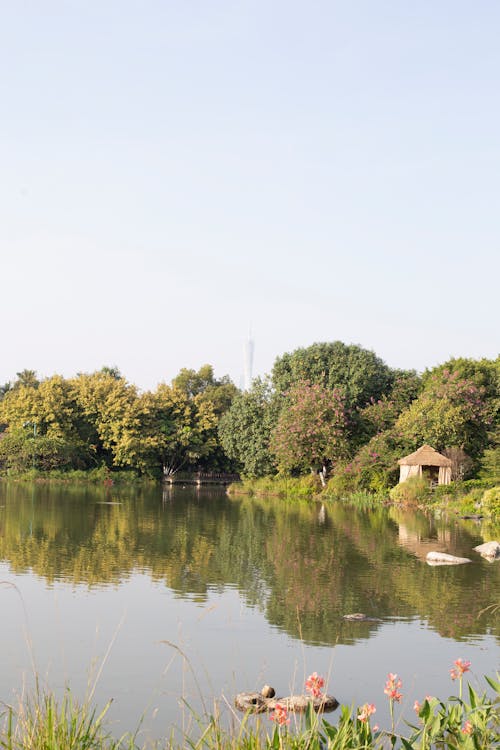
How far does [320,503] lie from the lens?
42219mm

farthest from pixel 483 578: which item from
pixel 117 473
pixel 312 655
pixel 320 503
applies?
pixel 117 473

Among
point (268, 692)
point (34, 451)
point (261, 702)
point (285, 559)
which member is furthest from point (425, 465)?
point (261, 702)

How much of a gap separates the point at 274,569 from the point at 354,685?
8.54 meters

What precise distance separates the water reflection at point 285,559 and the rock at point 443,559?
321mm

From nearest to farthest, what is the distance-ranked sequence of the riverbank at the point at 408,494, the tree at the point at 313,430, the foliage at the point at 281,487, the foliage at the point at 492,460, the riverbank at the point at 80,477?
the riverbank at the point at 408,494, the foliage at the point at 492,460, the tree at the point at 313,430, the foliage at the point at 281,487, the riverbank at the point at 80,477

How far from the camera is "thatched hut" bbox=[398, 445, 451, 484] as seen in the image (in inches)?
1582

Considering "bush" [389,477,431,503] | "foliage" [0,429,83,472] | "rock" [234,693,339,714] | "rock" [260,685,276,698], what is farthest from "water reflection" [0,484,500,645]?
"foliage" [0,429,83,472]

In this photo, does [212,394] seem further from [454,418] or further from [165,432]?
[454,418]

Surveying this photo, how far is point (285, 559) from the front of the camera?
65.1 feet

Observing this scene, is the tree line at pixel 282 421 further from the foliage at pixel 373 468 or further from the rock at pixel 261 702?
the rock at pixel 261 702

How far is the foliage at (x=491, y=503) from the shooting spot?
108 ft

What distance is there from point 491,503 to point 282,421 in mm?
17860

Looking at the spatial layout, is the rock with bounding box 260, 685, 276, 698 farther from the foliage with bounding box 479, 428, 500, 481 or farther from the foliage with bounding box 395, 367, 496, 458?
the foliage with bounding box 395, 367, 496, 458

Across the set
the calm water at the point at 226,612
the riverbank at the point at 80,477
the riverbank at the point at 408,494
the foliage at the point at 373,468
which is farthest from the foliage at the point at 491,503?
the riverbank at the point at 80,477
